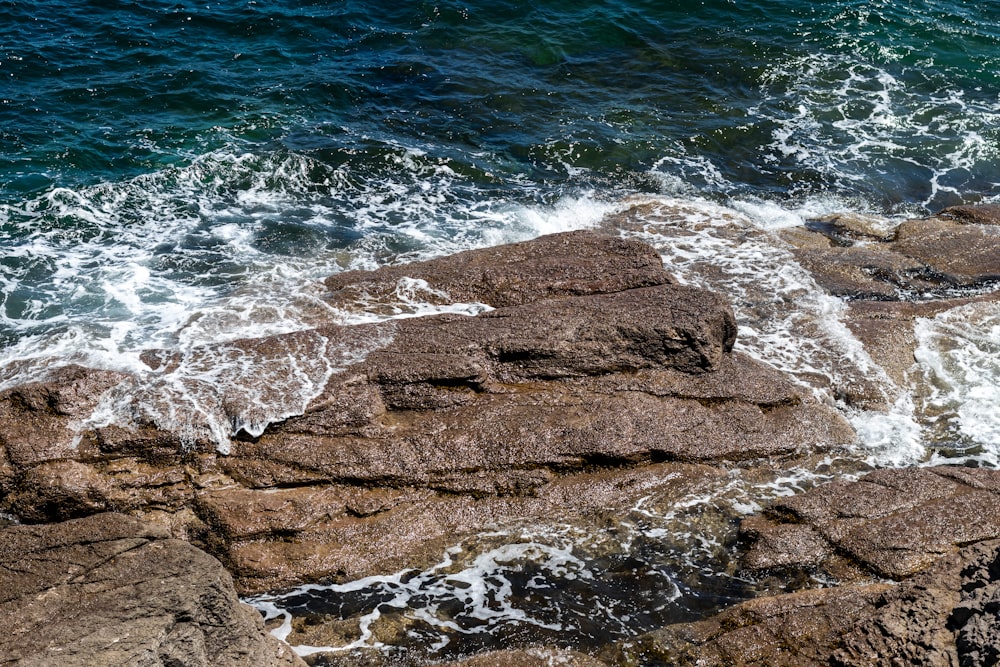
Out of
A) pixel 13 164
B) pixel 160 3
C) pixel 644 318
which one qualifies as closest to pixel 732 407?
pixel 644 318

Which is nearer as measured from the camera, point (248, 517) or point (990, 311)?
point (248, 517)

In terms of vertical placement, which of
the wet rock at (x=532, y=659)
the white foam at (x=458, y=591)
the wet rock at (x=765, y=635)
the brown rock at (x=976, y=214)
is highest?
the brown rock at (x=976, y=214)

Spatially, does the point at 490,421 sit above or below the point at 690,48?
below

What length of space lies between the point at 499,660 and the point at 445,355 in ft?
11.3

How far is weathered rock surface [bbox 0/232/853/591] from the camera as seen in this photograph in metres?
7.73

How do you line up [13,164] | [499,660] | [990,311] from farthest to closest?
1. [13,164]
2. [990,311]
3. [499,660]

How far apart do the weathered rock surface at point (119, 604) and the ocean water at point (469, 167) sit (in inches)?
51.2

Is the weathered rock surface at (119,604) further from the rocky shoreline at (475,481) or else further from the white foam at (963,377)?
the white foam at (963,377)

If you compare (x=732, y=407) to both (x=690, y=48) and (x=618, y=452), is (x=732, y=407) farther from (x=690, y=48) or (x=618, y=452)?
(x=690, y=48)

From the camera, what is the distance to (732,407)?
905 cm

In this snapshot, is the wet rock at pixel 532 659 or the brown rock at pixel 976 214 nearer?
the wet rock at pixel 532 659

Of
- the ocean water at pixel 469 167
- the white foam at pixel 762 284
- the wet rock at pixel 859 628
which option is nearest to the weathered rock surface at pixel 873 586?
the wet rock at pixel 859 628

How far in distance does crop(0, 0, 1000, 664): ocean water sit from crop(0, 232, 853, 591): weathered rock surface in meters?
0.29

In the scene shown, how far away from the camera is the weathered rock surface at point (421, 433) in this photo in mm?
7727
